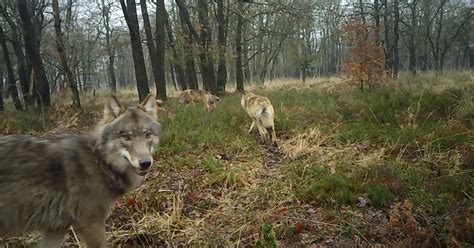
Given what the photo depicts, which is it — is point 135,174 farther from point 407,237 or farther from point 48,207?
point 407,237

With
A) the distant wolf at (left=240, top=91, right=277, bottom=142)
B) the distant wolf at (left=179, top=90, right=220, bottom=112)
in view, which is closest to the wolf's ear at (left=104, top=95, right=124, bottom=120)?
the distant wolf at (left=240, top=91, right=277, bottom=142)

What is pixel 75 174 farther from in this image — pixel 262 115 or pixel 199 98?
pixel 199 98

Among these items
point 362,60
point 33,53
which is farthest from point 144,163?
point 362,60

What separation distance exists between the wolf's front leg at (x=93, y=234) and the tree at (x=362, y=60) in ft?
39.8

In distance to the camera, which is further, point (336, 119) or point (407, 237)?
point (336, 119)

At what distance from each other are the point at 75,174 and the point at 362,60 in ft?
42.9

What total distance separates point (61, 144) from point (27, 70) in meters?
16.6

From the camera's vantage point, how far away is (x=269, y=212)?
4617 millimetres

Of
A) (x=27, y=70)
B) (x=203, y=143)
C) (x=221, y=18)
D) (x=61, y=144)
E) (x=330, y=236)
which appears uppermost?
(x=221, y=18)

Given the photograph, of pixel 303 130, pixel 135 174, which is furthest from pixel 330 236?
pixel 303 130

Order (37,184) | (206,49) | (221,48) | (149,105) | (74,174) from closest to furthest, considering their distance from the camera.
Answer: (37,184) < (74,174) < (149,105) < (206,49) < (221,48)

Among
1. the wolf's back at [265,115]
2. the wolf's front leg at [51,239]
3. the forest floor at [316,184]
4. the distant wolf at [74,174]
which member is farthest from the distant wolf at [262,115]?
the wolf's front leg at [51,239]

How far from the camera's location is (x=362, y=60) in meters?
14.3

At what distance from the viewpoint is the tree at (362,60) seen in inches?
551
